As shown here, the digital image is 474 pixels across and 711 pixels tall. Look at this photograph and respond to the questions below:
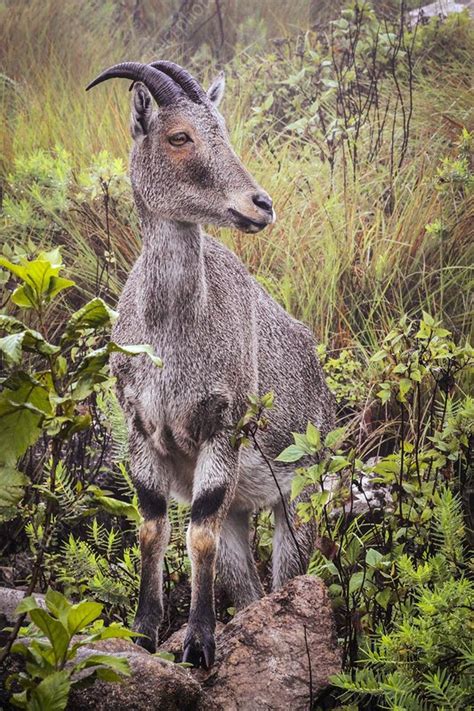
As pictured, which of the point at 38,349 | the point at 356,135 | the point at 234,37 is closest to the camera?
the point at 38,349

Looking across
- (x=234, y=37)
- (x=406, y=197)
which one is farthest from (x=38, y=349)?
(x=234, y=37)

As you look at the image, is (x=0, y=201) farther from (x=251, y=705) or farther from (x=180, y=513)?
(x=251, y=705)

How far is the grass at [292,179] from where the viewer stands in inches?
269

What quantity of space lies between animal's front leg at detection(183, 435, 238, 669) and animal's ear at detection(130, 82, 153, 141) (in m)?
1.31

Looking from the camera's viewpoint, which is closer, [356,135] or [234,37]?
[356,135]

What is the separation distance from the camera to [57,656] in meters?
3.23

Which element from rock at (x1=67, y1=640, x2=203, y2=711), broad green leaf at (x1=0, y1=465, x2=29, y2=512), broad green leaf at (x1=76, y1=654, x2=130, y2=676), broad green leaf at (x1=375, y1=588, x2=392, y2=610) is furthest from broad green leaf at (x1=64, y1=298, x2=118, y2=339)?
broad green leaf at (x1=375, y1=588, x2=392, y2=610)

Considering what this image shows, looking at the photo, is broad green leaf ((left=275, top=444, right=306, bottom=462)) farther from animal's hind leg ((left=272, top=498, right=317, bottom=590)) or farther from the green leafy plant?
animal's hind leg ((left=272, top=498, right=317, bottom=590))

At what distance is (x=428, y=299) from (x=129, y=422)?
2586 millimetres

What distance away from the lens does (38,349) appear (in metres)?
3.21

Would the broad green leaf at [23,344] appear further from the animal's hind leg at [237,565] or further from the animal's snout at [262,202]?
the animal's hind leg at [237,565]

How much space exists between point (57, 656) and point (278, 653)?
0.97 meters

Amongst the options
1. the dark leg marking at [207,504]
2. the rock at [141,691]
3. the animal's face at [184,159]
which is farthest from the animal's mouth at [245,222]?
the rock at [141,691]

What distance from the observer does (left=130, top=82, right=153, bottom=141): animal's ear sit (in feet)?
15.0
